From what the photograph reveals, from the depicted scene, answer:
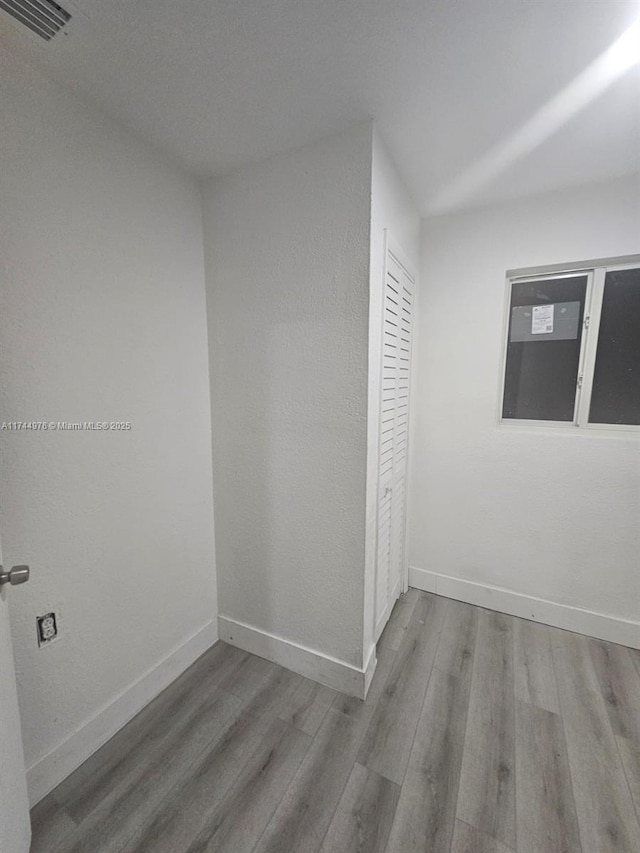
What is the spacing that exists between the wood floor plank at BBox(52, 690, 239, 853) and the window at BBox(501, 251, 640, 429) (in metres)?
2.09

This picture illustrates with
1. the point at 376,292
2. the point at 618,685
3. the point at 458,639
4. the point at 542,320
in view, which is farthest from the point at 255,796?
the point at 542,320

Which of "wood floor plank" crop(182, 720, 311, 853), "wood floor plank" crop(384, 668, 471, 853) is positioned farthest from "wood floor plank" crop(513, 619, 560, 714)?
"wood floor plank" crop(182, 720, 311, 853)

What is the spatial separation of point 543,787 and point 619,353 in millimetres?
1902

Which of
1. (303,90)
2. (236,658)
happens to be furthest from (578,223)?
(236,658)

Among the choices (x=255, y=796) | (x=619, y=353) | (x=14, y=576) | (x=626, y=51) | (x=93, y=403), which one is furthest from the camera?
(x=619, y=353)

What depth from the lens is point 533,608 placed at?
6.47 ft

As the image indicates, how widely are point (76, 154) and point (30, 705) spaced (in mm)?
1848

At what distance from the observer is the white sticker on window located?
A: 6.16ft

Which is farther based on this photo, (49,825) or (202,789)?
(202,789)

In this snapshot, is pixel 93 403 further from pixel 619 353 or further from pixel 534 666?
pixel 619 353

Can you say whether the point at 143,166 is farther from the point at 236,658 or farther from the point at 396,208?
the point at 236,658

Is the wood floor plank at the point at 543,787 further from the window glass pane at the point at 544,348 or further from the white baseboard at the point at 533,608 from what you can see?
the window glass pane at the point at 544,348

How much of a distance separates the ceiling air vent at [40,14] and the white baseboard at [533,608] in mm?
2817

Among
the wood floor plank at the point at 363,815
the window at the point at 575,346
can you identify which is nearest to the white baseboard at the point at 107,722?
the wood floor plank at the point at 363,815
